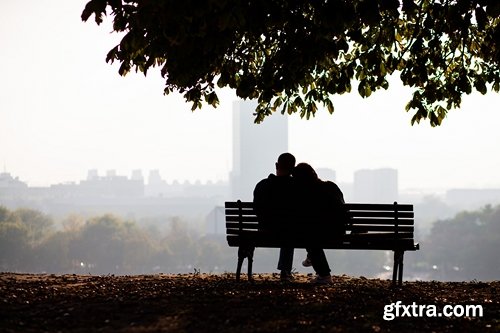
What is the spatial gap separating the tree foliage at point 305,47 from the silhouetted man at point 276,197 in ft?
5.54

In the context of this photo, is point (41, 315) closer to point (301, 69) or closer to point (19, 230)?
point (301, 69)

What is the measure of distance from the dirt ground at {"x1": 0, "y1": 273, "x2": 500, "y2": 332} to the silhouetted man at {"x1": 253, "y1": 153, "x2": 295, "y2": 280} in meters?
0.82

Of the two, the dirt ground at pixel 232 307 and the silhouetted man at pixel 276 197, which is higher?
the silhouetted man at pixel 276 197

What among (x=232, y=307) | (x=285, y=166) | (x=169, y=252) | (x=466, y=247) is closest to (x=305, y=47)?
(x=285, y=166)

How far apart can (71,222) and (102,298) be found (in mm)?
152309

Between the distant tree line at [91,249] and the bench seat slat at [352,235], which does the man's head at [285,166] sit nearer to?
the bench seat slat at [352,235]

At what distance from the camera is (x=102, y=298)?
9.52 m

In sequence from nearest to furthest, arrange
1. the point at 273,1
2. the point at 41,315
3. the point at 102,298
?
the point at 41,315 < the point at 102,298 < the point at 273,1

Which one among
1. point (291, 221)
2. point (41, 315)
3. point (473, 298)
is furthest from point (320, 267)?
point (41, 315)

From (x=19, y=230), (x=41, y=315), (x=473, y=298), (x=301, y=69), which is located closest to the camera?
(x=41, y=315)

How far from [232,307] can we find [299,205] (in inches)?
92.7

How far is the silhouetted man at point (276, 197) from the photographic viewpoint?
10727mm

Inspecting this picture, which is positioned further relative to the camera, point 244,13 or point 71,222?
point 71,222

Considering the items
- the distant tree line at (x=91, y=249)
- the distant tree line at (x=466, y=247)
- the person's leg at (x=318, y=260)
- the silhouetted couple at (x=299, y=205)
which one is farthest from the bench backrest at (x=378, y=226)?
the distant tree line at (x=91, y=249)
